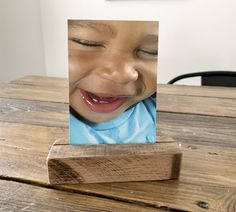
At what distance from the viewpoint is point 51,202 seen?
46 cm

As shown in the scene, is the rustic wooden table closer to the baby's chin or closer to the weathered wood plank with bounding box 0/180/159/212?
the weathered wood plank with bounding box 0/180/159/212

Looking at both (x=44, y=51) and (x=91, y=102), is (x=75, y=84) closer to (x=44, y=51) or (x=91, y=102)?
(x=91, y=102)

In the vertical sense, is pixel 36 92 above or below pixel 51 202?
above

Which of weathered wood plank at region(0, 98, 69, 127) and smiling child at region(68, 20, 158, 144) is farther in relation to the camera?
weathered wood plank at region(0, 98, 69, 127)

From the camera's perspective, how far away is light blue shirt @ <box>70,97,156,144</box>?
0.50 meters

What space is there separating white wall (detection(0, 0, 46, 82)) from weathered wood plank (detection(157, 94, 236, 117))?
1.49 metres

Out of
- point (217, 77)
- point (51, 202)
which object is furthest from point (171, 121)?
point (217, 77)

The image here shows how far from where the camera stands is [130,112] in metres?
0.50

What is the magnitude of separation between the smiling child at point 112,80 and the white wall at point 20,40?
6.02 ft

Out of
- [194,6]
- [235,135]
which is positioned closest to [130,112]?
[235,135]

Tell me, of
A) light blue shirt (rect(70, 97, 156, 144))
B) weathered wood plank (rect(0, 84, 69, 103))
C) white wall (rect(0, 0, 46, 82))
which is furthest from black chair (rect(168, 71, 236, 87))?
white wall (rect(0, 0, 46, 82))

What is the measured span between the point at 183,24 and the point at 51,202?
199 centimetres

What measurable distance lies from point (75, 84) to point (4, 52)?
188 centimetres

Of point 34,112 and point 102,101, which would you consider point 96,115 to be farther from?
point 34,112
